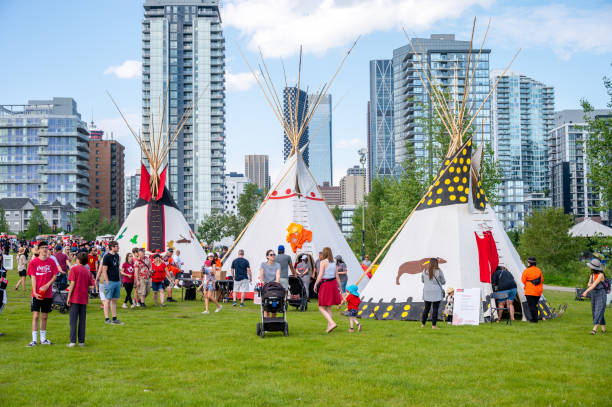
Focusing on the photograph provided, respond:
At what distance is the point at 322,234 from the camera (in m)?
20.2

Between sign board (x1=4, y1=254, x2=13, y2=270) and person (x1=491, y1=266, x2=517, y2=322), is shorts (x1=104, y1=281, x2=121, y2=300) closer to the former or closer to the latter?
person (x1=491, y1=266, x2=517, y2=322)

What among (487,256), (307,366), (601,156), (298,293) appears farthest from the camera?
(601,156)

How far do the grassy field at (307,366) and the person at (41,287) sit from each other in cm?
42

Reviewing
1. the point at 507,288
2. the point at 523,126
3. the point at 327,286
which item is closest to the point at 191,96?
the point at 507,288

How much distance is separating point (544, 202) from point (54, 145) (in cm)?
11649

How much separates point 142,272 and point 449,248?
30.0 feet

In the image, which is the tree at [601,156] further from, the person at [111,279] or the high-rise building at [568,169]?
the high-rise building at [568,169]

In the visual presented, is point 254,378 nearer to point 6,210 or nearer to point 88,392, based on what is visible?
point 88,392

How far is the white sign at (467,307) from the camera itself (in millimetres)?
13148

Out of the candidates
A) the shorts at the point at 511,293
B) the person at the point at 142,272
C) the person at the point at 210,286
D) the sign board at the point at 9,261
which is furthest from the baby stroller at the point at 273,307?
the sign board at the point at 9,261

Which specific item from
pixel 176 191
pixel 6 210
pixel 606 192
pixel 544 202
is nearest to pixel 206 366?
pixel 606 192

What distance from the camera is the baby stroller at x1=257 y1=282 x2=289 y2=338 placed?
11.3 m

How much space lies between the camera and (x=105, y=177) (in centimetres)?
14412

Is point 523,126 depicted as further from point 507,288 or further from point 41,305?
point 41,305
